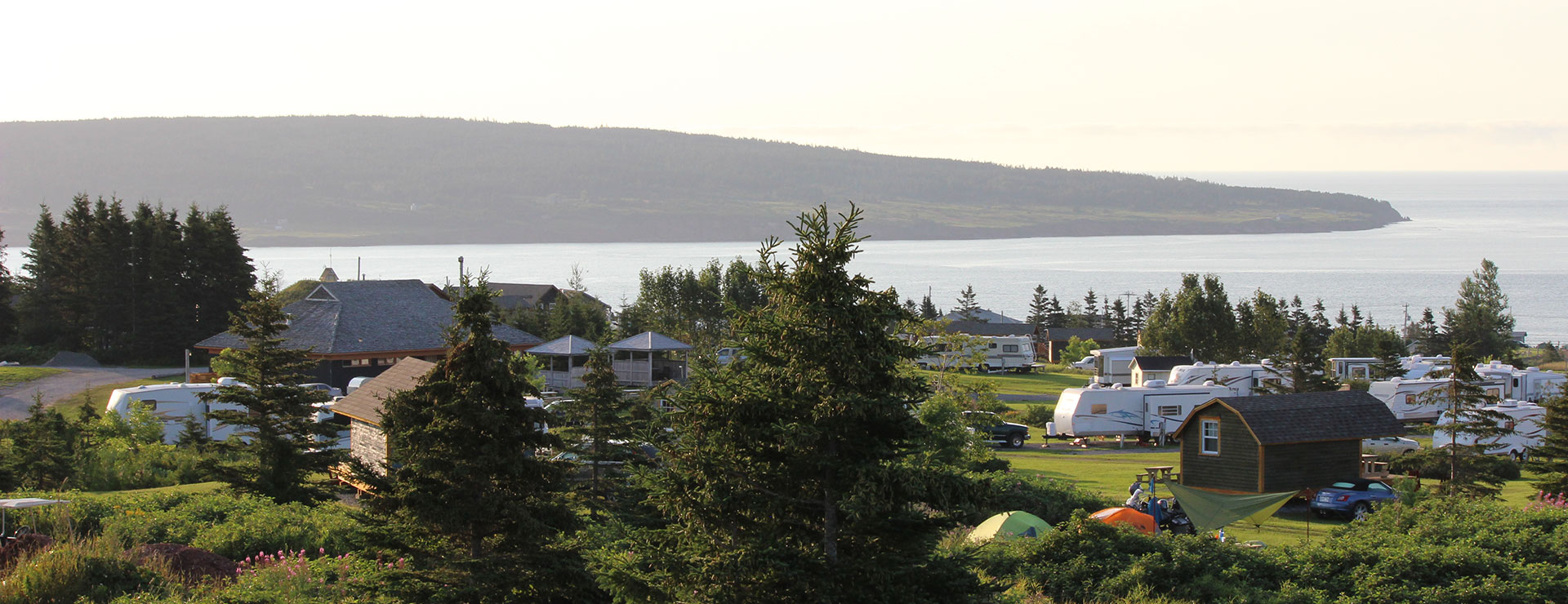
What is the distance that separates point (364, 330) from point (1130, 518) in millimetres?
33360

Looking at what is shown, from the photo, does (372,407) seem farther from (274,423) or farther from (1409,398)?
(1409,398)

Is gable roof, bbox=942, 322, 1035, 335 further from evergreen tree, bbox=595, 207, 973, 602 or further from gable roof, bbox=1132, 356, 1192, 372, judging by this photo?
evergreen tree, bbox=595, 207, 973, 602

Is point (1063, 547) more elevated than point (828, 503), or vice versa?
point (828, 503)

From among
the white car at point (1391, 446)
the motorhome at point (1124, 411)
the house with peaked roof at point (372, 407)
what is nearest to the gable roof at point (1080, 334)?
the motorhome at point (1124, 411)

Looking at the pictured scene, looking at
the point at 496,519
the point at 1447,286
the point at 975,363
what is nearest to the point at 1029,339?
the point at 975,363

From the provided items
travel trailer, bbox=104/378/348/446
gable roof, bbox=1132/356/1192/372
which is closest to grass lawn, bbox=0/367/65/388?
→ travel trailer, bbox=104/378/348/446

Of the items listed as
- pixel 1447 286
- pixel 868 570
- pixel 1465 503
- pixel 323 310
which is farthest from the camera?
pixel 1447 286

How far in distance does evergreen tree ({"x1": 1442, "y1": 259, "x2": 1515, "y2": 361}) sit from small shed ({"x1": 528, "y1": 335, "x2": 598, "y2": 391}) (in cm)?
5377

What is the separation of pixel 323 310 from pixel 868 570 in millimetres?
41938

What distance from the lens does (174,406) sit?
106ft

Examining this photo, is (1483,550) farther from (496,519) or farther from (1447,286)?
(1447,286)

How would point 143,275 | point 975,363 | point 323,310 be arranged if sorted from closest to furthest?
point 975,363 → point 323,310 → point 143,275

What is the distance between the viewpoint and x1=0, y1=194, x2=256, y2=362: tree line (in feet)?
170

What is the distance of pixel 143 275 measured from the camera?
174 feet
